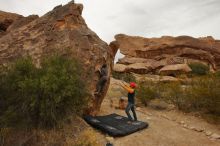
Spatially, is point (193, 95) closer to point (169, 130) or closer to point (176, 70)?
point (169, 130)

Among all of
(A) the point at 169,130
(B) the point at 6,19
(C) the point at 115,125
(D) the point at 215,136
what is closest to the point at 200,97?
(D) the point at 215,136

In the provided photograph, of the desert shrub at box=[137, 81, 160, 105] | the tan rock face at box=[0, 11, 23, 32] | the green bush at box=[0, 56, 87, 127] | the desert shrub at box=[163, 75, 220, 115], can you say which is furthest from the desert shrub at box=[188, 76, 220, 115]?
the tan rock face at box=[0, 11, 23, 32]

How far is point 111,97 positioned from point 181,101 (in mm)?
4185

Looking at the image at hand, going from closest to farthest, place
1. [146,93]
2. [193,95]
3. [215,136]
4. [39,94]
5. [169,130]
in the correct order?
[39,94] < [215,136] < [169,130] < [193,95] < [146,93]

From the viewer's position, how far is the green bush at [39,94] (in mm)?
7801

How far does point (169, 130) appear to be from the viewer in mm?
10234

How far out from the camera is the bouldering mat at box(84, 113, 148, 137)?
923cm

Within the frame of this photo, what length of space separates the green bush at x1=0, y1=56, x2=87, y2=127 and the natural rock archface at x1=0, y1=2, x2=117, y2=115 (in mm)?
1282

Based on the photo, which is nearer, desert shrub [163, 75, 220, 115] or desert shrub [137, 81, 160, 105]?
desert shrub [163, 75, 220, 115]

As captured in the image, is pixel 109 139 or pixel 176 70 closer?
pixel 109 139

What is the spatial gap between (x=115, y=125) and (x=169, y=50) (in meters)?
34.2

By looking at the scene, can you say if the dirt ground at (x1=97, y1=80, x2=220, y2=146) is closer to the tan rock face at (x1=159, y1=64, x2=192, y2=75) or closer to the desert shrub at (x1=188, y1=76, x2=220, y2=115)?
the desert shrub at (x1=188, y1=76, x2=220, y2=115)

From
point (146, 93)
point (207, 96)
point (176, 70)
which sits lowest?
point (146, 93)

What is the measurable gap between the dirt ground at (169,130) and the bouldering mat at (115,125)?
18 cm
